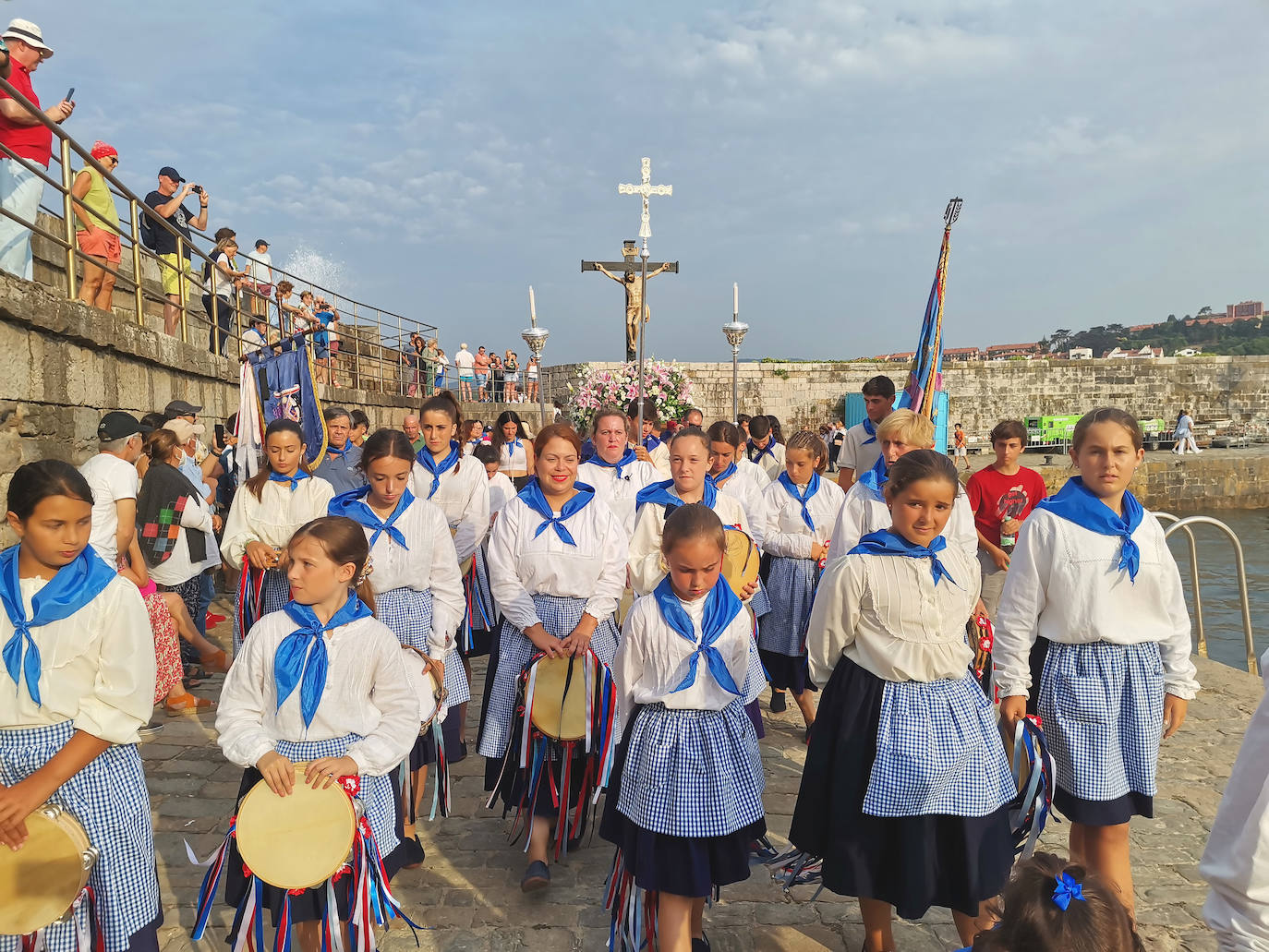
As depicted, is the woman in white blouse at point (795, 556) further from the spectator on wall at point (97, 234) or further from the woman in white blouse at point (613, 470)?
the spectator on wall at point (97, 234)

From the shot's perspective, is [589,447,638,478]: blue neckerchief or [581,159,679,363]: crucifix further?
[581,159,679,363]: crucifix

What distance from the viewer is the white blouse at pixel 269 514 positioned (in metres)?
4.68

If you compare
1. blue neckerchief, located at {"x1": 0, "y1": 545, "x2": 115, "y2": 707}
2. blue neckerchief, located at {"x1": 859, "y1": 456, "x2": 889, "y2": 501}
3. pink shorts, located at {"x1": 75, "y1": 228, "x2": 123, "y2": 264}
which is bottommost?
blue neckerchief, located at {"x1": 0, "y1": 545, "x2": 115, "y2": 707}

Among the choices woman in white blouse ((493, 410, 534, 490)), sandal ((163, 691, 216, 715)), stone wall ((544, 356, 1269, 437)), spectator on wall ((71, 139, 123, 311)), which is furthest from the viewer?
stone wall ((544, 356, 1269, 437))

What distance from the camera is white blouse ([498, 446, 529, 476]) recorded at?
934 centimetres

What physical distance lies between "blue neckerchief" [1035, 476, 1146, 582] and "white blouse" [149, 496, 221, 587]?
18.0 feet

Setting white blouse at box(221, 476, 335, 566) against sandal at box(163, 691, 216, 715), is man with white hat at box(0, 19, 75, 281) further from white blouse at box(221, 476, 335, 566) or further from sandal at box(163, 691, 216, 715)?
sandal at box(163, 691, 216, 715)

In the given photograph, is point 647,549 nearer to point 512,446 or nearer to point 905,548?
point 905,548

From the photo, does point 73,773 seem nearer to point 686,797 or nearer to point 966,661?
point 686,797

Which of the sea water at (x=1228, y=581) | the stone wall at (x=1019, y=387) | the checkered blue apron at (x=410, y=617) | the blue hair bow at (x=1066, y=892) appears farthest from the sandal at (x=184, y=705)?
the stone wall at (x=1019, y=387)

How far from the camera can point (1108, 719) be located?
306cm

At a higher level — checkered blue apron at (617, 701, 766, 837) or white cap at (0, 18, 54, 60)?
white cap at (0, 18, 54, 60)

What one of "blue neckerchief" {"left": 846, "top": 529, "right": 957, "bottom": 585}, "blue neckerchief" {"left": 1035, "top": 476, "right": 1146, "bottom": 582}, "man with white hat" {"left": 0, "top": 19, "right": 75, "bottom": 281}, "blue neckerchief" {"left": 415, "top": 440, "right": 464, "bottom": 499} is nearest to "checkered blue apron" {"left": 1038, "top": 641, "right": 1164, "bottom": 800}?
"blue neckerchief" {"left": 1035, "top": 476, "right": 1146, "bottom": 582}

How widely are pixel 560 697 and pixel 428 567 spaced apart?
36.1 inches
